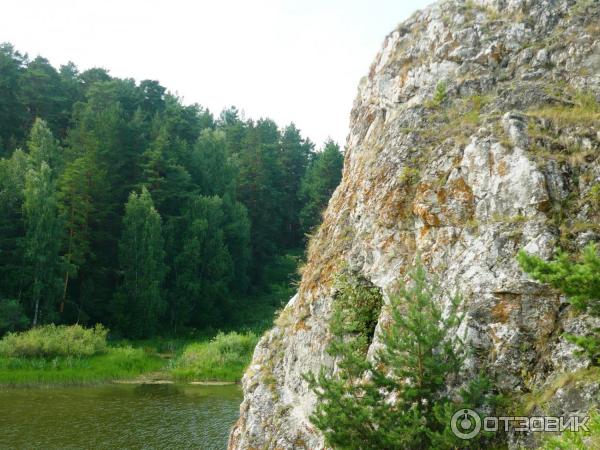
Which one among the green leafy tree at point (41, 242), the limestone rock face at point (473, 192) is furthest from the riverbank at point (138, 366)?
the limestone rock face at point (473, 192)

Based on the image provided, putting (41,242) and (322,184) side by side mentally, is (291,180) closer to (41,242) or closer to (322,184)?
(322,184)

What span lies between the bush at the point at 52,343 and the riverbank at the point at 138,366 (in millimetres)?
345

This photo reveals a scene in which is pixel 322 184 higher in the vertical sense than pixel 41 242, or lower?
higher

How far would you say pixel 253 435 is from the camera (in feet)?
43.8

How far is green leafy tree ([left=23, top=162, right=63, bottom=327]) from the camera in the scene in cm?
3559

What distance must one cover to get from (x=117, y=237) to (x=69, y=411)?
2403 cm

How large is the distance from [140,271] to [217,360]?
1191cm

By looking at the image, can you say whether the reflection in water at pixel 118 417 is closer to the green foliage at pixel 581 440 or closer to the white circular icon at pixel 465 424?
the white circular icon at pixel 465 424

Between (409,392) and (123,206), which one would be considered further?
(123,206)

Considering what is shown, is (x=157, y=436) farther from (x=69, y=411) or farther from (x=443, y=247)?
(x=443, y=247)

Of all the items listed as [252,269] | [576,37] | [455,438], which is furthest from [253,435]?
A: [252,269]

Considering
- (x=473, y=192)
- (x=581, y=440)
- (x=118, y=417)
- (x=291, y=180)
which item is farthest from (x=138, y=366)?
(x=291, y=180)

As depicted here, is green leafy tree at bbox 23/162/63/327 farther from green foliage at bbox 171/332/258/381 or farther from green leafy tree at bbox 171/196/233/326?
green leafy tree at bbox 171/196/233/326

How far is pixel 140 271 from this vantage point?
137 ft
